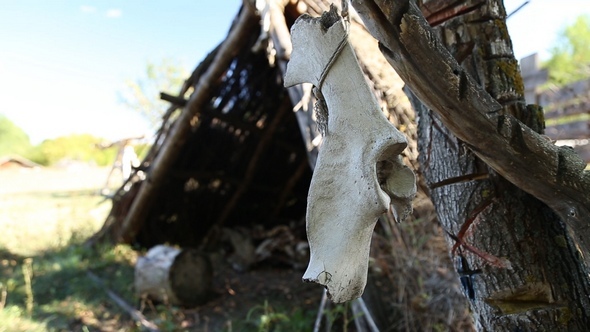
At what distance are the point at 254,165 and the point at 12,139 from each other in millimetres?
25552

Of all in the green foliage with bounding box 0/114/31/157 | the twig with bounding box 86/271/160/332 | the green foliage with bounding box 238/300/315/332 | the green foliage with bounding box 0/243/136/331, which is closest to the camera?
the green foliage with bounding box 238/300/315/332

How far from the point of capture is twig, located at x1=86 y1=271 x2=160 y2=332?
286cm

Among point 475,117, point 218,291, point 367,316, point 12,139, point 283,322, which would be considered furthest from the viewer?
point 12,139

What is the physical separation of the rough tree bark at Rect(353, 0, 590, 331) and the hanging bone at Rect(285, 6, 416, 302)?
0.31 feet

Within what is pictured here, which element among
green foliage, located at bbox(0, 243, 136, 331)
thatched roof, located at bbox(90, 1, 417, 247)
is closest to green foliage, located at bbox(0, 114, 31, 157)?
green foliage, located at bbox(0, 243, 136, 331)

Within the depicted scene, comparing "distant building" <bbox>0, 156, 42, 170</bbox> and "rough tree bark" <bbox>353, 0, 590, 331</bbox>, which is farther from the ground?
"distant building" <bbox>0, 156, 42, 170</bbox>

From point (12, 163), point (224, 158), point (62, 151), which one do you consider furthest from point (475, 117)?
point (62, 151)

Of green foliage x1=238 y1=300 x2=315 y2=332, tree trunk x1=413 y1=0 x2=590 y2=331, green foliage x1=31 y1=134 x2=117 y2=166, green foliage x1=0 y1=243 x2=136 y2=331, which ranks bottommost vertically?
green foliage x1=238 y1=300 x2=315 y2=332

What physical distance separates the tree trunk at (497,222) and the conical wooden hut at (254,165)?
24.1 inches

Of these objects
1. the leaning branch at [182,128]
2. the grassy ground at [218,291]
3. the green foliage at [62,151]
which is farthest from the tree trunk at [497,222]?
the green foliage at [62,151]

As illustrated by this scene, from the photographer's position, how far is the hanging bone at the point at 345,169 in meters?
0.61

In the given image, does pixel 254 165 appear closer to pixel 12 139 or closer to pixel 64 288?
pixel 64 288

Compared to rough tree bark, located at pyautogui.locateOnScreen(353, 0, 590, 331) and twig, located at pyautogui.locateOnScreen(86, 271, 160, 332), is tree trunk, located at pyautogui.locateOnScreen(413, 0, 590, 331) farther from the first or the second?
twig, located at pyautogui.locateOnScreen(86, 271, 160, 332)

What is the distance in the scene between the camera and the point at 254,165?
4.54 metres
